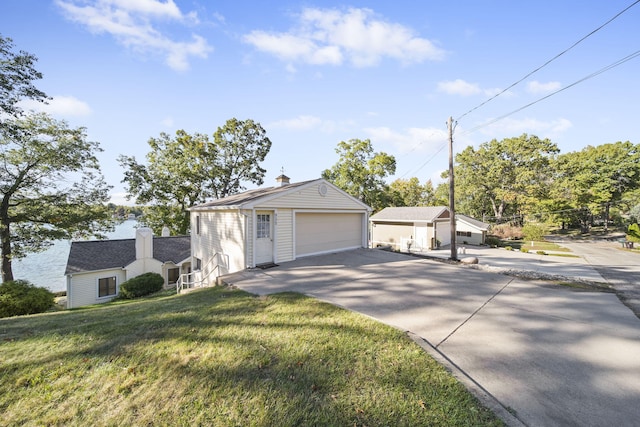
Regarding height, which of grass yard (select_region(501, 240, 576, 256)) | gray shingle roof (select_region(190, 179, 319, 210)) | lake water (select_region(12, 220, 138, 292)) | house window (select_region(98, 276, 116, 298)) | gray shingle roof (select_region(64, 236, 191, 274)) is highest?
gray shingle roof (select_region(190, 179, 319, 210))

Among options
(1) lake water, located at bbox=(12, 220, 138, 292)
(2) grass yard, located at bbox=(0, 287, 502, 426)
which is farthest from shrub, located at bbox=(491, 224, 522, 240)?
(1) lake water, located at bbox=(12, 220, 138, 292)

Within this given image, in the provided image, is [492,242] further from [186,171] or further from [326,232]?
[186,171]

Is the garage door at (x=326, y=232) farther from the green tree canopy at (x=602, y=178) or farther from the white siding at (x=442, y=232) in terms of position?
the green tree canopy at (x=602, y=178)

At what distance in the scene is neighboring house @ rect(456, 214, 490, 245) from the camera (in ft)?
90.0

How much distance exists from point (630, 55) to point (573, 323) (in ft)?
22.9

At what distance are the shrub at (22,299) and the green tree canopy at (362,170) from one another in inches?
952

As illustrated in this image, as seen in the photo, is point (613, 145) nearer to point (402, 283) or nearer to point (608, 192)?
point (608, 192)

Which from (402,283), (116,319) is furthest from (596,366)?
(116,319)

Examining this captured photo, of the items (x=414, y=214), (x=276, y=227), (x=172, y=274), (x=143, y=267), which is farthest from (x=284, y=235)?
(x=414, y=214)

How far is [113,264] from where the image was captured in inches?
645

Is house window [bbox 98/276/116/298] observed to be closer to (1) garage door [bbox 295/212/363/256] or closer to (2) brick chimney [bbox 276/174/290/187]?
(2) brick chimney [bbox 276/174/290/187]

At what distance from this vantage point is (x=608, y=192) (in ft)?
106

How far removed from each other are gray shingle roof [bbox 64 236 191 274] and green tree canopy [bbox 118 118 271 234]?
176 inches

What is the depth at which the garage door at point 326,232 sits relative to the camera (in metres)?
11.5
